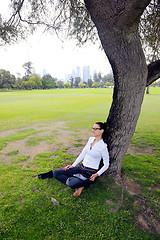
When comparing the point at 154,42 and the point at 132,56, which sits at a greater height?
the point at 154,42

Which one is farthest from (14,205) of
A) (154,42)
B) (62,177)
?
(154,42)

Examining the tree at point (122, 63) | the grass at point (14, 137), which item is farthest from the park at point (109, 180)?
the grass at point (14, 137)

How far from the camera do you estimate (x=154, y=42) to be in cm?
561

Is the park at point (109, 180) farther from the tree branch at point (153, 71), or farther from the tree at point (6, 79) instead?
the tree at point (6, 79)

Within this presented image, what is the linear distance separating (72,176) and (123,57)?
255cm

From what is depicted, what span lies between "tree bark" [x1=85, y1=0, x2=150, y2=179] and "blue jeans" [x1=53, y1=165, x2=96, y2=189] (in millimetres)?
819

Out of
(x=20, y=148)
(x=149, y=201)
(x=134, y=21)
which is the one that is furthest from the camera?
(x=20, y=148)

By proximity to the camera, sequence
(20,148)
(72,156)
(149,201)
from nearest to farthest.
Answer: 1. (149,201)
2. (72,156)
3. (20,148)

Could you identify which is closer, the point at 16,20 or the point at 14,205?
the point at 14,205

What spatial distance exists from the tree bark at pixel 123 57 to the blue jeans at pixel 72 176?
2.69 feet

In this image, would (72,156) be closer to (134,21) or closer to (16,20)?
(134,21)

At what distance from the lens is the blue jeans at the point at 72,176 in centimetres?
290

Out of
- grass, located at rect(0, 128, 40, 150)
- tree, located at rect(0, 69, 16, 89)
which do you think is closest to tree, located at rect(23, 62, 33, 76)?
tree, located at rect(0, 69, 16, 89)

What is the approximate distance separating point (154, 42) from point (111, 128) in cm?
441
